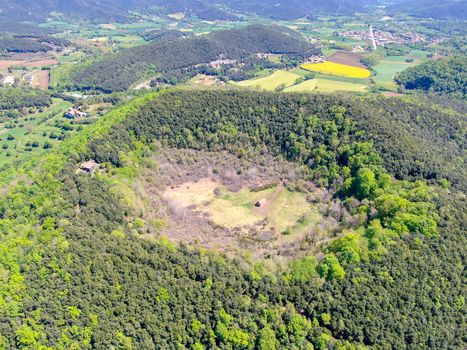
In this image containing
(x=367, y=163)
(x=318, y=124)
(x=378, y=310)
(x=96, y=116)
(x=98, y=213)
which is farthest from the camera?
(x=96, y=116)

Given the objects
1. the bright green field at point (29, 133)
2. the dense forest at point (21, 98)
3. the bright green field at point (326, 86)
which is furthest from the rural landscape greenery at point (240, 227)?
the bright green field at point (326, 86)

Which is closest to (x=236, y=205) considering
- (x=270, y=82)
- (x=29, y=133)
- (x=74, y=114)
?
(x=74, y=114)

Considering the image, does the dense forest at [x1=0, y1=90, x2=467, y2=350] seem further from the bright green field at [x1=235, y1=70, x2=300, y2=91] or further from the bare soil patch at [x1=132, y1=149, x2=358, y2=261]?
the bright green field at [x1=235, y1=70, x2=300, y2=91]

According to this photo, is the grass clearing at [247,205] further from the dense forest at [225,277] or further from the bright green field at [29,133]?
the bright green field at [29,133]

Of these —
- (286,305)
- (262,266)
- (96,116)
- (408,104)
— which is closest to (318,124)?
(408,104)

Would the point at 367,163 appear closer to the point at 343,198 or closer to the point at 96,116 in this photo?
the point at 343,198

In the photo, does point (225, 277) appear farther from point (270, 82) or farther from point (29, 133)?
point (270, 82)
